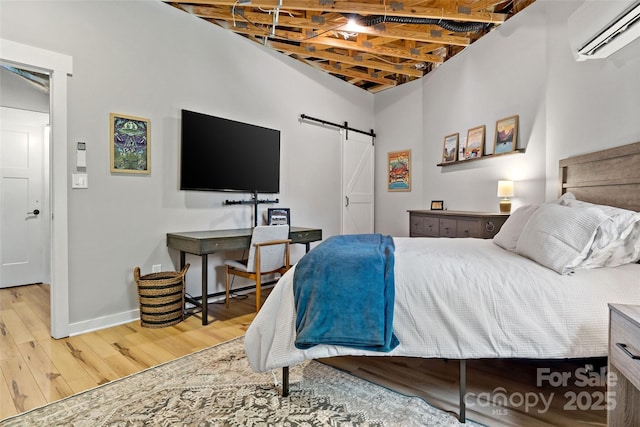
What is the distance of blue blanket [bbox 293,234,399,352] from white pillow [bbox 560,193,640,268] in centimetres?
98

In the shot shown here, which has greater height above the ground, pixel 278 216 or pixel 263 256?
pixel 278 216

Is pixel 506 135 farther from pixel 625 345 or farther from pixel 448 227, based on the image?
pixel 625 345

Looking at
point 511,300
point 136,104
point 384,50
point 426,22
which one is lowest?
point 511,300

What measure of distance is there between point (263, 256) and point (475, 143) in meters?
2.81

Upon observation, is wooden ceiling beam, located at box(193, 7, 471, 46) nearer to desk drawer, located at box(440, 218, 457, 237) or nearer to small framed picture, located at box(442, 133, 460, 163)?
small framed picture, located at box(442, 133, 460, 163)

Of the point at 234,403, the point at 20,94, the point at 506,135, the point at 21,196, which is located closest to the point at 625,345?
the point at 234,403

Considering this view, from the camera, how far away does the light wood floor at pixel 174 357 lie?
167 centimetres

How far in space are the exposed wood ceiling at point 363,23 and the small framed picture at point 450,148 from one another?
3.40ft

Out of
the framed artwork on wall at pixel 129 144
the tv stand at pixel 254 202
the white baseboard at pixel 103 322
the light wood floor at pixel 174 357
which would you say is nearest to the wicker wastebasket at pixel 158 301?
the light wood floor at pixel 174 357

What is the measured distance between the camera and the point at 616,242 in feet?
5.24

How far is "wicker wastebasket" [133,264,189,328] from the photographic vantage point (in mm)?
2799

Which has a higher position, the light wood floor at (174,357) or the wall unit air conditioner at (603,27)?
the wall unit air conditioner at (603,27)

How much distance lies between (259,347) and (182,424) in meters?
0.48

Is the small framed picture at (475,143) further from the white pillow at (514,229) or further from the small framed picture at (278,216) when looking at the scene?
the small framed picture at (278,216)
